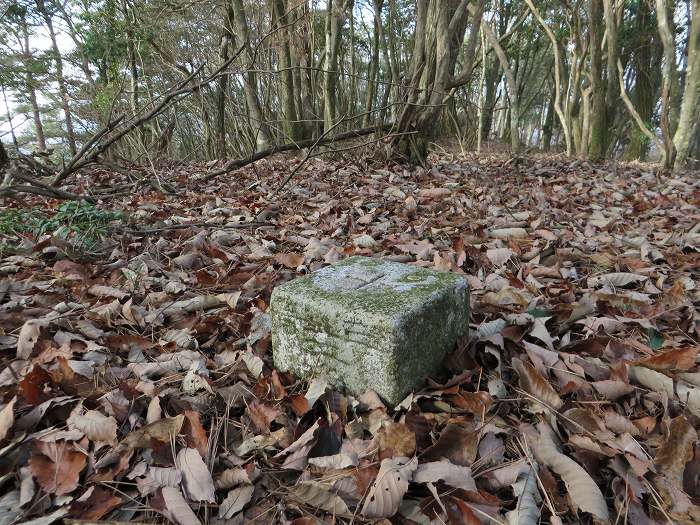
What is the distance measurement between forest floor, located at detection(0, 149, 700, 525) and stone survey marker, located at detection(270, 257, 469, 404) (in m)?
0.07

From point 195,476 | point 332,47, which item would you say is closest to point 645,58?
point 332,47

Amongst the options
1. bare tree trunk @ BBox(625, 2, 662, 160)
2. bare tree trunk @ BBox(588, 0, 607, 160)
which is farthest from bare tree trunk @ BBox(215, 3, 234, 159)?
bare tree trunk @ BBox(625, 2, 662, 160)

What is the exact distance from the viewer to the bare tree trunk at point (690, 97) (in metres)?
5.26

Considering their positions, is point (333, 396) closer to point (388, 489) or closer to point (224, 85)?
point (388, 489)

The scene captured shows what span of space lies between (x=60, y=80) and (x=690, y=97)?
9.27 m

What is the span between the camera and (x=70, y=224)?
2.69m

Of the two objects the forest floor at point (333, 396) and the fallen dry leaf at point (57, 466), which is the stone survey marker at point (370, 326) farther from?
the fallen dry leaf at point (57, 466)

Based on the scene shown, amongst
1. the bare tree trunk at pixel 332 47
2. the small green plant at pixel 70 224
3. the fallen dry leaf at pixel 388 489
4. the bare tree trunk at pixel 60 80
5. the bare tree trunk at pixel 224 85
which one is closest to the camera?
the fallen dry leaf at pixel 388 489

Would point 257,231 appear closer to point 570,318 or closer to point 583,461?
point 570,318

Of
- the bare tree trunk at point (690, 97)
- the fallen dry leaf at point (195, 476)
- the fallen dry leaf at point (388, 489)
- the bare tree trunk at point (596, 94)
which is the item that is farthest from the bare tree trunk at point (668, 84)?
the fallen dry leaf at point (195, 476)

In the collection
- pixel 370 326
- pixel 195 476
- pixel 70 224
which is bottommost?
pixel 195 476

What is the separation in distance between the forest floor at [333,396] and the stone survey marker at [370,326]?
0.22 feet

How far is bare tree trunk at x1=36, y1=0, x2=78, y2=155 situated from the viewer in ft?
22.9

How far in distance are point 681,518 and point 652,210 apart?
2.99 metres
